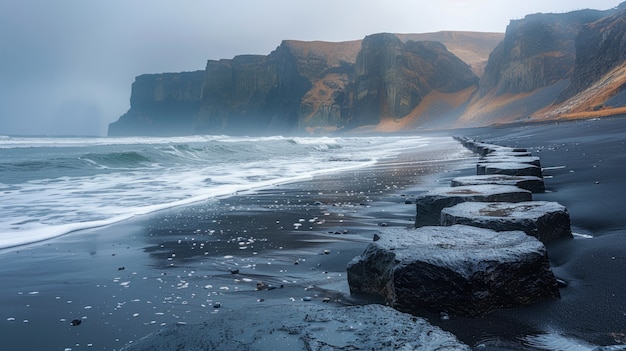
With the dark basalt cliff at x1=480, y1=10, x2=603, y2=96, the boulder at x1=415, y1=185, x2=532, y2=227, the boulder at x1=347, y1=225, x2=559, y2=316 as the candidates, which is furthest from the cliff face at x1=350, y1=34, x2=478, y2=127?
the boulder at x1=347, y1=225, x2=559, y2=316

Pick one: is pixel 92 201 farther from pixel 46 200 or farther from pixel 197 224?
pixel 197 224

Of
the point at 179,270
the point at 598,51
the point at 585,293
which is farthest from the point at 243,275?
the point at 598,51

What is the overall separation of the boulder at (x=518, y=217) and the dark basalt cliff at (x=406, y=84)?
25.5 meters

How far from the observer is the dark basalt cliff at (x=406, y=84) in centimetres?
4747

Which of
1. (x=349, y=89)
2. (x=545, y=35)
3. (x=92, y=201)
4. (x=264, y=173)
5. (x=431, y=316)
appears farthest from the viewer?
(x=349, y=89)

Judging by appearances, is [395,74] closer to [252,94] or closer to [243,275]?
[252,94]

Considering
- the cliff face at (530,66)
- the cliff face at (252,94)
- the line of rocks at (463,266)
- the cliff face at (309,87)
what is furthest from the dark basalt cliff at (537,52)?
the line of rocks at (463,266)

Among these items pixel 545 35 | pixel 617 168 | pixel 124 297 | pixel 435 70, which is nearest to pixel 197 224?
pixel 124 297

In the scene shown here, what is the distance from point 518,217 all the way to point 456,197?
34.6 inches

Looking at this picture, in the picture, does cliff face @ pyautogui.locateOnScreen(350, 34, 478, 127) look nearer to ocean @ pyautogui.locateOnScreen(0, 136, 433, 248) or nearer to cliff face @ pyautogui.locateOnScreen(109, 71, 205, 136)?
ocean @ pyautogui.locateOnScreen(0, 136, 433, 248)

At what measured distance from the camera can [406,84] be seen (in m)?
88.2

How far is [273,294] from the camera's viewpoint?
2594mm

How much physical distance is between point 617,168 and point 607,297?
484 centimetres

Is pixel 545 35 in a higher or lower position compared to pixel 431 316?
higher
